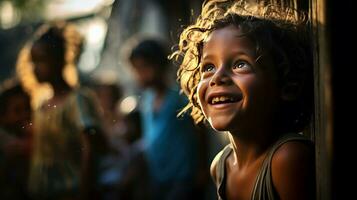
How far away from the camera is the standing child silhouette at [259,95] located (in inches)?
85.3

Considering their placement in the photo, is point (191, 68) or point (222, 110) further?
point (191, 68)

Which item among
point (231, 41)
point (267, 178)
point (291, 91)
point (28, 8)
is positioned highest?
point (28, 8)

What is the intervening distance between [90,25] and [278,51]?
293 inches

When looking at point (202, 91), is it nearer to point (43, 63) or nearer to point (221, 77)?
point (221, 77)

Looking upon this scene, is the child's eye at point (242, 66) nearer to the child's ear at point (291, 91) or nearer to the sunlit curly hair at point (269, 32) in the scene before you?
the sunlit curly hair at point (269, 32)

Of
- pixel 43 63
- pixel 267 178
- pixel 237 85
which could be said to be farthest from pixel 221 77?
pixel 43 63

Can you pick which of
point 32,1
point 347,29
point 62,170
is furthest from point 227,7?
point 32,1

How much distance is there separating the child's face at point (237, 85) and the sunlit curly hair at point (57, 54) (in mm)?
2842

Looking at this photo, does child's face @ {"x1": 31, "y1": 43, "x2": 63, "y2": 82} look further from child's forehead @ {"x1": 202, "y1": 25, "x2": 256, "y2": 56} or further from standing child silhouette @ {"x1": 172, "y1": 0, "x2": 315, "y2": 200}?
child's forehead @ {"x1": 202, "y1": 25, "x2": 256, "y2": 56}

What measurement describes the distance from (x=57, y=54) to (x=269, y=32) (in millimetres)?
2994

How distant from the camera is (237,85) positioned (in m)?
2.22

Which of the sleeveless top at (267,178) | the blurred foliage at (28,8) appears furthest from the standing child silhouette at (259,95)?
the blurred foliage at (28,8)

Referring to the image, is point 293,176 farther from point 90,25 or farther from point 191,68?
point 90,25

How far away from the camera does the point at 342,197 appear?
5.63 ft
